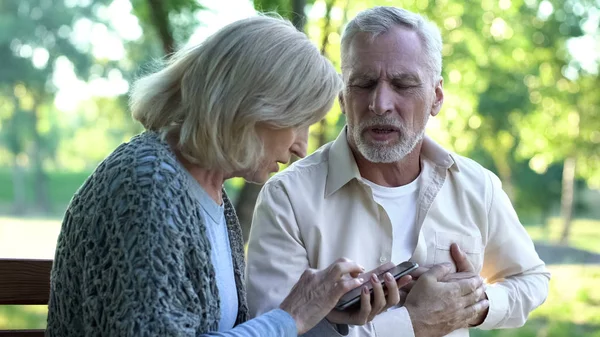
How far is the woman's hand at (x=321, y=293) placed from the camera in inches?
68.1

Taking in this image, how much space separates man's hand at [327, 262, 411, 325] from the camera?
5.94 feet

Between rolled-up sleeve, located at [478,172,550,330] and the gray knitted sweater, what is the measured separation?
3.53ft

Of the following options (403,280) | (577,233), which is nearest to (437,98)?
(403,280)

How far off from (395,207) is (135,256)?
105 cm

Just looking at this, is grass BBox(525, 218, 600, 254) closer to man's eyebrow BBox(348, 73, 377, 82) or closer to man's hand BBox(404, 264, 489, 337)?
man's hand BBox(404, 264, 489, 337)

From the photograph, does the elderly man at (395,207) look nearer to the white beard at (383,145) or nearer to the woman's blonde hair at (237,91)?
the white beard at (383,145)

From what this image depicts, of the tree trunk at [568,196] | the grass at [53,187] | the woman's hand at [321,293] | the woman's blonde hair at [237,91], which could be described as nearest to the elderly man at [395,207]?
the woman's hand at [321,293]

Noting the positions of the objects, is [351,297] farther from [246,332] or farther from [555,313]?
[555,313]

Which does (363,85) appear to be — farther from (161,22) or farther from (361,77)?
(161,22)

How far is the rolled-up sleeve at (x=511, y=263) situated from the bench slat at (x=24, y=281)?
143 centimetres

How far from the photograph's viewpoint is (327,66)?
5.77 ft

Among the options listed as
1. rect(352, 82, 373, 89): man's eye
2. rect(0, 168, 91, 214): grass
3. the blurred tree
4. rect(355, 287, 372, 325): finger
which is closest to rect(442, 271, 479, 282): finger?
rect(355, 287, 372, 325): finger

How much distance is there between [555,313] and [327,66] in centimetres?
647

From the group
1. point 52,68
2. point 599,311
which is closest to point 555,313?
point 599,311
